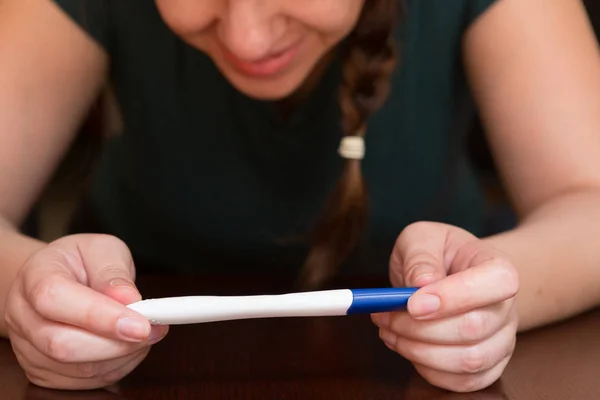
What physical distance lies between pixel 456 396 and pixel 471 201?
447mm

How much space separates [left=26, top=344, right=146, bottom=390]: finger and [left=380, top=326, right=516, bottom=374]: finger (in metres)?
0.18

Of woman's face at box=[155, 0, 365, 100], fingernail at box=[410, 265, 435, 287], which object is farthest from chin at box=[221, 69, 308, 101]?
fingernail at box=[410, 265, 435, 287]

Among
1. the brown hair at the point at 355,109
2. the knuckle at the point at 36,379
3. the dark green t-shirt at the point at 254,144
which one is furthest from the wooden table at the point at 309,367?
the dark green t-shirt at the point at 254,144

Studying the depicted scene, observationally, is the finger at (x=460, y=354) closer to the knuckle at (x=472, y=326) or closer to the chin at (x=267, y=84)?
the knuckle at (x=472, y=326)

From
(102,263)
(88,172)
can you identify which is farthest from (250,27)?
(88,172)

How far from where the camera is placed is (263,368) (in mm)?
519

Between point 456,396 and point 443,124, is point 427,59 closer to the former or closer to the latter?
point 443,124

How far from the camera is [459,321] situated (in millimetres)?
487

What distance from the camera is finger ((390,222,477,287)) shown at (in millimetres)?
504

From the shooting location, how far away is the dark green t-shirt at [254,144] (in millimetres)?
776

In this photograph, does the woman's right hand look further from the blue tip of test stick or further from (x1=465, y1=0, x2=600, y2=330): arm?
(x1=465, y1=0, x2=600, y2=330): arm

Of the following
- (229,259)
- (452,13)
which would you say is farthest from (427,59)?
(229,259)

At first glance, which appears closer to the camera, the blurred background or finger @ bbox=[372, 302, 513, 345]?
finger @ bbox=[372, 302, 513, 345]

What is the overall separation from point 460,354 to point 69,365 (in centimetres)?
24
